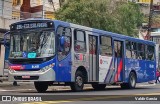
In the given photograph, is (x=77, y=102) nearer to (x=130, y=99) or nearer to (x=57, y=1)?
(x=130, y=99)

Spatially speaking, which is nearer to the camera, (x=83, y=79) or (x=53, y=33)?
(x=53, y=33)

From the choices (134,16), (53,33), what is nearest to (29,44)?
(53,33)

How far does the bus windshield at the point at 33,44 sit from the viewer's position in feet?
62.4

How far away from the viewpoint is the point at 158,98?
16922mm

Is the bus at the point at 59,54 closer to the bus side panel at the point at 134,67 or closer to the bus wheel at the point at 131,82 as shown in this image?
the bus side panel at the point at 134,67

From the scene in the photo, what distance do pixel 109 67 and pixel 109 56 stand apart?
613 mm

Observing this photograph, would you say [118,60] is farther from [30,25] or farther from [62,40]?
[30,25]

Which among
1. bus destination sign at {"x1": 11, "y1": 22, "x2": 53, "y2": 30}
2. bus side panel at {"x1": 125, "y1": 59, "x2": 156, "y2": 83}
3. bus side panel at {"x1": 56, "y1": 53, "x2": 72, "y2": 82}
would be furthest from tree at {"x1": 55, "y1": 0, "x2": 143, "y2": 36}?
bus side panel at {"x1": 56, "y1": 53, "x2": 72, "y2": 82}

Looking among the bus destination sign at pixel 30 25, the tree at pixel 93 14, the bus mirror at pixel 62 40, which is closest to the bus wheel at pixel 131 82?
the tree at pixel 93 14

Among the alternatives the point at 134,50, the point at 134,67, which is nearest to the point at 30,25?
the point at 134,50

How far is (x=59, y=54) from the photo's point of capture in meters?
19.2

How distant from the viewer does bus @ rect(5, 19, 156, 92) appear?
748 inches

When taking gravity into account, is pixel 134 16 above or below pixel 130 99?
above

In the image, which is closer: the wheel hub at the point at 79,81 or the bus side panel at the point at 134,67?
the wheel hub at the point at 79,81
